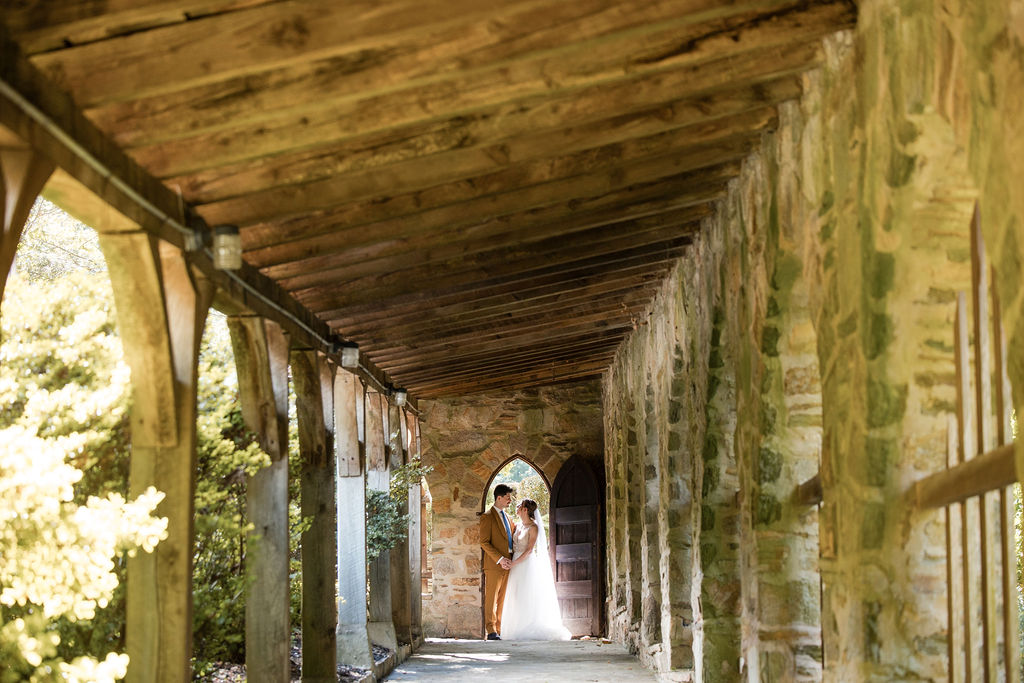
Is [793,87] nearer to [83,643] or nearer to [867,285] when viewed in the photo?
[867,285]

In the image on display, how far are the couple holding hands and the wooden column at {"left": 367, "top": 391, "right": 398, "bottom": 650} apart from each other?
354 cm

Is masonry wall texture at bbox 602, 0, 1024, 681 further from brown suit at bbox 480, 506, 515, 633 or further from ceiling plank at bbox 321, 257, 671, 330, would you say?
brown suit at bbox 480, 506, 515, 633

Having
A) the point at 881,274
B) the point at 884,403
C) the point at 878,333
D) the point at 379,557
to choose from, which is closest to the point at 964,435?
the point at 884,403

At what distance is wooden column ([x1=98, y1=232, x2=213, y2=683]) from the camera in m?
4.06

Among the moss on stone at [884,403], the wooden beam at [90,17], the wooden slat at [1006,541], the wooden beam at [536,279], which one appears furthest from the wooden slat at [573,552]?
the wooden beam at [90,17]

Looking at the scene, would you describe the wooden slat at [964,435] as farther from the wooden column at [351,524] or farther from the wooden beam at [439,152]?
the wooden column at [351,524]

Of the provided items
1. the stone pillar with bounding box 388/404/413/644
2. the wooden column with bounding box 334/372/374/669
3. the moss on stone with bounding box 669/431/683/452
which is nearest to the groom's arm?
the stone pillar with bounding box 388/404/413/644

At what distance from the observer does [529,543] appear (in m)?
13.4

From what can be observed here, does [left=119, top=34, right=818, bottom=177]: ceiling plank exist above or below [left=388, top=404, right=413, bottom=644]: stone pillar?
above

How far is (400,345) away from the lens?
27.2 feet

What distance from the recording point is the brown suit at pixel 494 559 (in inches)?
525

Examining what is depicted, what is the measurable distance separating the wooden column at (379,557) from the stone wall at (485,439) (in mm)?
3975

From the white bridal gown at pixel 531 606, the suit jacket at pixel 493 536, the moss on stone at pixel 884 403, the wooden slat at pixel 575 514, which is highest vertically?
the moss on stone at pixel 884 403

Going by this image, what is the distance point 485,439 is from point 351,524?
18.1ft
